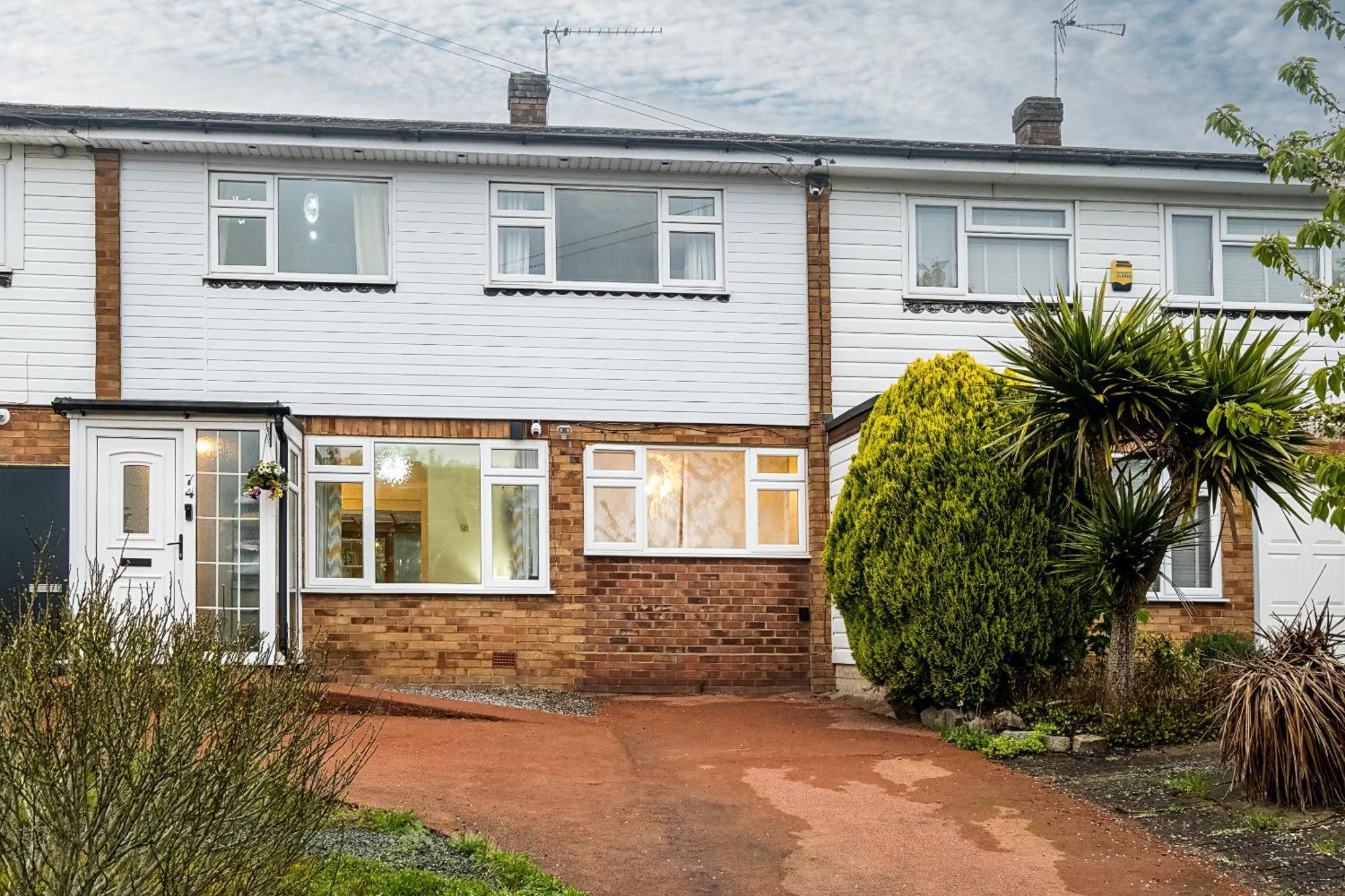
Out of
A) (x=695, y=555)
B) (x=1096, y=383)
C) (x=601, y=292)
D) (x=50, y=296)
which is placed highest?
(x=601, y=292)

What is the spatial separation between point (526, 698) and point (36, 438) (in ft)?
17.0

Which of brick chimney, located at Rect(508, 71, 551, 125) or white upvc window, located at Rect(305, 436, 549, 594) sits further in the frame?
brick chimney, located at Rect(508, 71, 551, 125)

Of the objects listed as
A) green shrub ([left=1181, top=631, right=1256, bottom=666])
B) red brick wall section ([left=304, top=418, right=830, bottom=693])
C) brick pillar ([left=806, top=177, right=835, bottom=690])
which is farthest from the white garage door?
red brick wall section ([left=304, top=418, right=830, bottom=693])

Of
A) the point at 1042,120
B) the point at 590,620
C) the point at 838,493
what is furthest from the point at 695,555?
the point at 1042,120

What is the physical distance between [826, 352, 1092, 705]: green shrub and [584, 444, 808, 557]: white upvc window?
302cm

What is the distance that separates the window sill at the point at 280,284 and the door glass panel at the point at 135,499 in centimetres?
212

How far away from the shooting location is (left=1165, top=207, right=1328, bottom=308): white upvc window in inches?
570

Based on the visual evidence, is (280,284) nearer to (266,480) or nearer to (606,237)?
(266,480)

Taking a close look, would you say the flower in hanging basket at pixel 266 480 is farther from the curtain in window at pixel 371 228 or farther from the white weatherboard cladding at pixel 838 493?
the white weatherboard cladding at pixel 838 493

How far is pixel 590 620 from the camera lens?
43.2ft

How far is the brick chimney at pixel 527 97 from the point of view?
49.2ft

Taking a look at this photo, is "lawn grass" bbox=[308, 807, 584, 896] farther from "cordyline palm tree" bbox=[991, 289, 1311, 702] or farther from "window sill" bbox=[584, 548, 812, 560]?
"window sill" bbox=[584, 548, 812, 560]

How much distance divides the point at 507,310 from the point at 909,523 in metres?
5.14

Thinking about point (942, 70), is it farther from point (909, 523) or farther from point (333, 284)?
point (909, 523)
